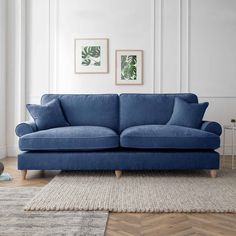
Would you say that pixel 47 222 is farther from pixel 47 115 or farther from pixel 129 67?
pixel 129 67

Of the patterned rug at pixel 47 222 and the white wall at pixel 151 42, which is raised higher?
the white wall at pixel 151 42

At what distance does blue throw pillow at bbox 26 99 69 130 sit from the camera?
351 cm

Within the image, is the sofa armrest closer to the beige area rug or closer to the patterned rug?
the beige area rug

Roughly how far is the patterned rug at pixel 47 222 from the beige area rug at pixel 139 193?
10cm

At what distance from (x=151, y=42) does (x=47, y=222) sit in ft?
11.5

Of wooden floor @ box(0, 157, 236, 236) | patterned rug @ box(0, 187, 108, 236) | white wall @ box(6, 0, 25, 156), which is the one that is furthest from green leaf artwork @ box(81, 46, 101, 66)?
wooden floor @ box(0, 157, 236, 236)

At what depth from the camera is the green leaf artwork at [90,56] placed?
4.79 m

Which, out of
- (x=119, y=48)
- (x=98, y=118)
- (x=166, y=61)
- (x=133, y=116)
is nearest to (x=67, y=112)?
(x=98, y=118)

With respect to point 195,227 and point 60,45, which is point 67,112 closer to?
point 60,45

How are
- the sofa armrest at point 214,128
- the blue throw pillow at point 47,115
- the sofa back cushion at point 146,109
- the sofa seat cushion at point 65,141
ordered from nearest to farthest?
the sofa seat cushion at point 65,141 → the sofa armrest at point 214,128 → the blue throw pillow at point 47,115 → the sofa back cushion at point 146,109

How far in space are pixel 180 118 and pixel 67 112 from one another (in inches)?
53.8

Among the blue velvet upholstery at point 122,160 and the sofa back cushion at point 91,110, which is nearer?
the blue velvet upholstery at point 122,160

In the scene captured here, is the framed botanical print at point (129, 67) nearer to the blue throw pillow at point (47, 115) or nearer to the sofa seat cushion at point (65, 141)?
the blue throw pillow at point (47, 115)

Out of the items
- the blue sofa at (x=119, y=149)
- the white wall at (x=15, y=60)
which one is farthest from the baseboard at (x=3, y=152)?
the blue sofa at (x=119, y=149)
